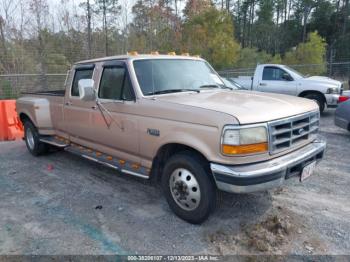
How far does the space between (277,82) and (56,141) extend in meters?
7.55

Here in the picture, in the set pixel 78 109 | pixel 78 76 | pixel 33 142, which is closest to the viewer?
pixel 78 109

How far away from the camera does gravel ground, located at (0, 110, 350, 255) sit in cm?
320

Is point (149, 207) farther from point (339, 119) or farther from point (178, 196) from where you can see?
point (339, 119)

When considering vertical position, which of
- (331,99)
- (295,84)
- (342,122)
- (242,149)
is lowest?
(342,122)

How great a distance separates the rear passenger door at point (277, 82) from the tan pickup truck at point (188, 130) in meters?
6.11

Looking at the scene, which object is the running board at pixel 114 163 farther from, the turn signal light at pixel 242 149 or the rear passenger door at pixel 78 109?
the turn signal light at pixel 242 149

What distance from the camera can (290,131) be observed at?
338 cm

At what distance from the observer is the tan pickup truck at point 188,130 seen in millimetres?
3072

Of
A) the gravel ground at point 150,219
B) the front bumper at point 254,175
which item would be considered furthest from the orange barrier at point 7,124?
the front bumper at point 254,175

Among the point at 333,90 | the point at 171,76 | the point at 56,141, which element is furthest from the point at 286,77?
the point at 56,141

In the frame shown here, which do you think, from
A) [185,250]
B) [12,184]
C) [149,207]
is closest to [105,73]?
[149,207]

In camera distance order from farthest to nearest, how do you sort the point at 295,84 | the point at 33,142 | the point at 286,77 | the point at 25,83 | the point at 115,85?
the point at 25,83 < the point at 286,77 < the point at 295,84 < the point at 33,142 < the point at 115,85

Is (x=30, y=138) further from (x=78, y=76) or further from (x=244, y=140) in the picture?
(x=244, y=140)

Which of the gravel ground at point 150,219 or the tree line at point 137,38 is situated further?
the tree line at point 137,38
